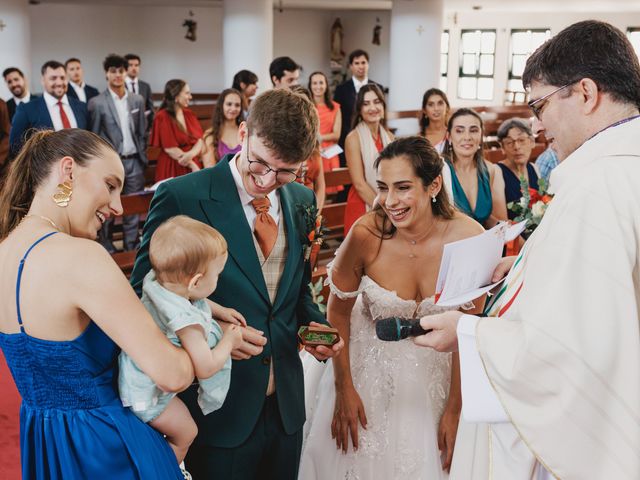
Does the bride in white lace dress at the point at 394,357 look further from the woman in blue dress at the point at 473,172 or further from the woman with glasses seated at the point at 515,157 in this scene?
the woman with glasses seated at the point at 515,157

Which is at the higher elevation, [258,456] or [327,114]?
[327,114]

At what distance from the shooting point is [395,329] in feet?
6.55

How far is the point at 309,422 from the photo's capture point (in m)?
3.03

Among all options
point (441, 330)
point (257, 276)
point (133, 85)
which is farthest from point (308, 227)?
point (133, 85)

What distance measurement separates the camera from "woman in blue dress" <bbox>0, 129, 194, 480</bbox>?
1646 millimetres

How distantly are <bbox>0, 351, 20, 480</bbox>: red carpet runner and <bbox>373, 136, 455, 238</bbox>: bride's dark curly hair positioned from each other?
1.83 m

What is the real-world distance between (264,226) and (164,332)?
23.2 inches

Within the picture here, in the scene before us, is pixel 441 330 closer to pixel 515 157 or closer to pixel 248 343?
pixel 248 343

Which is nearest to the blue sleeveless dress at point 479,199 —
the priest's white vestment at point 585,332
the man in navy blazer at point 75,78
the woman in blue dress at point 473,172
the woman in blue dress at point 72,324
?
the woman in blue dress at point 473,172

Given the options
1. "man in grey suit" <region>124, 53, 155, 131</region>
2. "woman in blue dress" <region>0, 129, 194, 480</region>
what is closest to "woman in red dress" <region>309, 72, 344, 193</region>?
"man in grey suit" <region>124, 53, 155, 131</region>

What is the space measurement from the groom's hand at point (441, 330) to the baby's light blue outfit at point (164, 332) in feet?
1.84

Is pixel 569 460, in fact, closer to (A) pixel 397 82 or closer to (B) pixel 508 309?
(B) pixel 508 309

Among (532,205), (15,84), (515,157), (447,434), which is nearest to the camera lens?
(447,434)

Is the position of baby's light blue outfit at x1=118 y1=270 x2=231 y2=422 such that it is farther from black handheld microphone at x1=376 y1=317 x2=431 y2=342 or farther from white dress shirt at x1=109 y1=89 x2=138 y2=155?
white dress shirt at x1=109 y1=89 x2=138 y2=155
